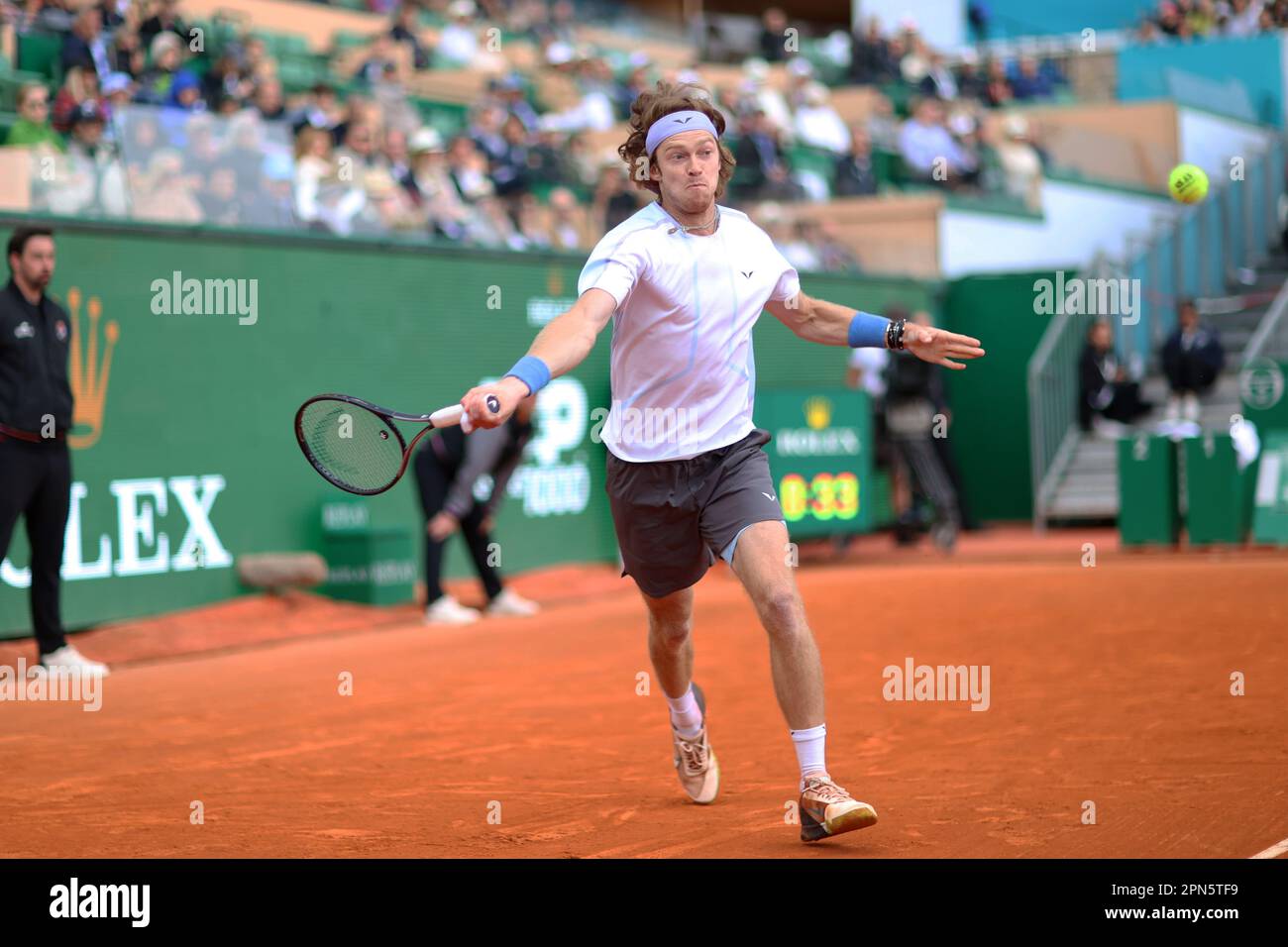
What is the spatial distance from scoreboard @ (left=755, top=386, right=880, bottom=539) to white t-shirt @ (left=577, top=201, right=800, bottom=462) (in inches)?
413

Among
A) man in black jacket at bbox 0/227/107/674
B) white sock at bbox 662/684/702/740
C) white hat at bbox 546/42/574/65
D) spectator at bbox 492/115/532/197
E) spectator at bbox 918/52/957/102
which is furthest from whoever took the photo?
spectator at bbox 918/52/957/102

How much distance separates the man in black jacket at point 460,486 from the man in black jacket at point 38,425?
309cm

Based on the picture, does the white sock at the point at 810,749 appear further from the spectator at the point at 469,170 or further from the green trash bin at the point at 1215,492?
the spectator at the point at 469,170

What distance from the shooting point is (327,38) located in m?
23.5

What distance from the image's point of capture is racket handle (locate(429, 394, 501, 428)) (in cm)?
450

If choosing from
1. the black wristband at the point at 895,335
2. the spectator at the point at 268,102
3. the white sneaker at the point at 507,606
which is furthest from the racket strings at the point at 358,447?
the spectator at the point at 268,102

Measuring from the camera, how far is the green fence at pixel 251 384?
11586 mm

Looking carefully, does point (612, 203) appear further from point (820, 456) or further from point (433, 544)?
point (433, 544)

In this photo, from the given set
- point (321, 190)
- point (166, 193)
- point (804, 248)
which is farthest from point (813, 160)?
point (166, 193)

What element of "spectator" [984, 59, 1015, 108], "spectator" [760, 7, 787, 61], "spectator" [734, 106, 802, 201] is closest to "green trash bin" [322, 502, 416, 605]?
"spectator" [734, 106, 802, 201]

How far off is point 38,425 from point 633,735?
4.05 metres

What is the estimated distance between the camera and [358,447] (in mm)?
5109

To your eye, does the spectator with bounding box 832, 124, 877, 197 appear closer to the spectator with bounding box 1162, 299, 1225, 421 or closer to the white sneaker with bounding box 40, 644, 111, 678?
the spectator with bounding box 1162, 299, 1225, 421

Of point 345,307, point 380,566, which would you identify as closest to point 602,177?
point 345,307
